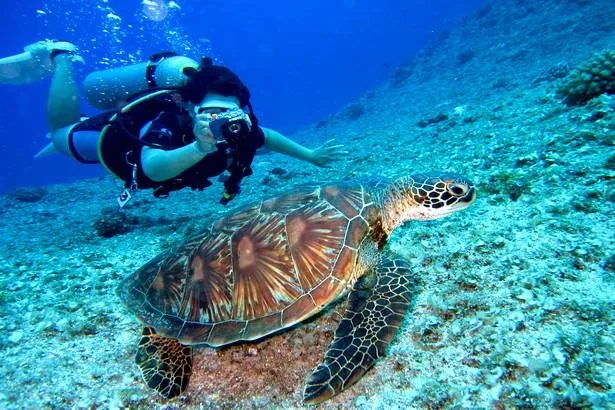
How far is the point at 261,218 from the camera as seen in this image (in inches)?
115

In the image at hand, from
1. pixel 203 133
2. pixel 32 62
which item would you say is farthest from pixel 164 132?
pixel 32 62

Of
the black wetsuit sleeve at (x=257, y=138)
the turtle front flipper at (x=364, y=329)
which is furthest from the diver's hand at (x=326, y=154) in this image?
the turtle front flipper at (x=364, y=329)

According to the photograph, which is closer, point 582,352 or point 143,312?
point 582,352

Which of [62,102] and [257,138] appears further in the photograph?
[62,102]

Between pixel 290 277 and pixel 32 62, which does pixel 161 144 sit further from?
pixel 32 62

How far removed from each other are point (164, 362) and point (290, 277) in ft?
4.01

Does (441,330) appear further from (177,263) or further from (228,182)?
(228,182)

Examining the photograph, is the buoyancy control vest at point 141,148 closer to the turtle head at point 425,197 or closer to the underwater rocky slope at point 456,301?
the underwater rocky slope at point 456,301

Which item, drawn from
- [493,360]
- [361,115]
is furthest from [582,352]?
[361,115]

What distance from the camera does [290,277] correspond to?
258cm

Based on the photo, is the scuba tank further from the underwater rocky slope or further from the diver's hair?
the underwater rocky slope

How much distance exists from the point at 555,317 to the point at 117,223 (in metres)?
6.40

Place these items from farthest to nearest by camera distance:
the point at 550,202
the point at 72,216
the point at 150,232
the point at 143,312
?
the point at 72,216 → the point at 150,232 → the point at 550,202 → the point at 143,312

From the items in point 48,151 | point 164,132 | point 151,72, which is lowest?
point 164,132
